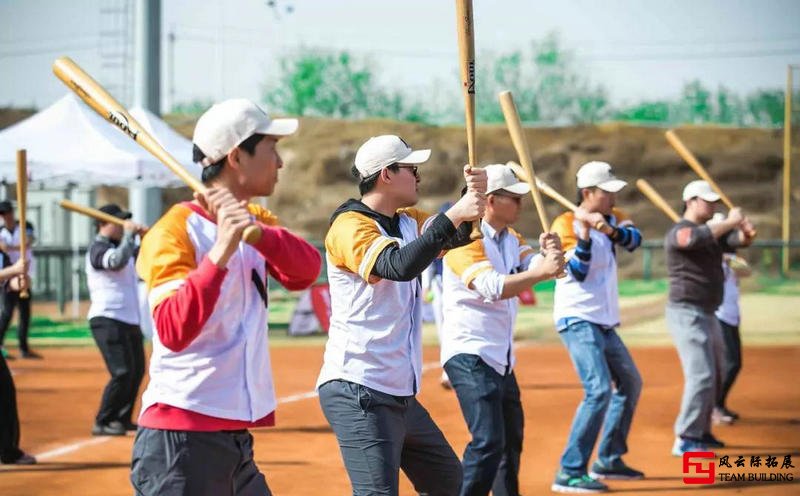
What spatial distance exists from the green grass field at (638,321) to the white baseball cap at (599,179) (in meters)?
11.9

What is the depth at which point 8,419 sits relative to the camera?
29.9 feet

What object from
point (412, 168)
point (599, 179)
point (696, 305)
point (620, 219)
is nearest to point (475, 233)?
point (412, 168)

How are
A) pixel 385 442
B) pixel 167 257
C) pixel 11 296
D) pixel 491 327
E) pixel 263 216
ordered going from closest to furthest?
pixel 167 257
pixel 263 216
pixel 385 442
pixel 491 327
pixel 11 296

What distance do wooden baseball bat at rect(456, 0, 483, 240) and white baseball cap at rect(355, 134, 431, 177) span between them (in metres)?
A: 0.24

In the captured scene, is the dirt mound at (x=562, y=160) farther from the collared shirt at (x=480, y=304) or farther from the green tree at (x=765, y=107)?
the collared shirt at (x=480, y=304)

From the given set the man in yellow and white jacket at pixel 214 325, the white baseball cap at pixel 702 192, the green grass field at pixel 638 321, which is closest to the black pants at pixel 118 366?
the white baseball cap at pixel 702 192

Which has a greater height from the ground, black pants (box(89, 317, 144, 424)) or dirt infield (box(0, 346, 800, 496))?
black pants (box(89, 317, 144, 424))

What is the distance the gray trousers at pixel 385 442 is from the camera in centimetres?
507

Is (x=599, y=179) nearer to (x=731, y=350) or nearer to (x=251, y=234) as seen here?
(x=731, y=350)

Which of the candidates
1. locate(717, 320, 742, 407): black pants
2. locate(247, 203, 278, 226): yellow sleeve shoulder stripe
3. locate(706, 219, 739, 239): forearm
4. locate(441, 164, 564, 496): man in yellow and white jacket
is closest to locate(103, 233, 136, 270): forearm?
locate(441, 164, 564, 496): man in yellow and white jacket

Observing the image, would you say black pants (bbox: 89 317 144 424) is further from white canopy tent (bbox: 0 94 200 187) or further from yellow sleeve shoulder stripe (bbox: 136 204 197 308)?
yellow sleeve shoulder stripe (bbox: 136 204 197 308)

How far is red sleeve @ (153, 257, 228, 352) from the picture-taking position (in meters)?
3.68

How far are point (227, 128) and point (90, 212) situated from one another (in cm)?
572

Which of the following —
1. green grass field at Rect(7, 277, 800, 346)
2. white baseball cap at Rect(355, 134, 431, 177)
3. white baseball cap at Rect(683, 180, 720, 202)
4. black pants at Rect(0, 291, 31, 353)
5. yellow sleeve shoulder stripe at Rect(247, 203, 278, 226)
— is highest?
white baseball cap at Rect(355, 134, 431, 177)
